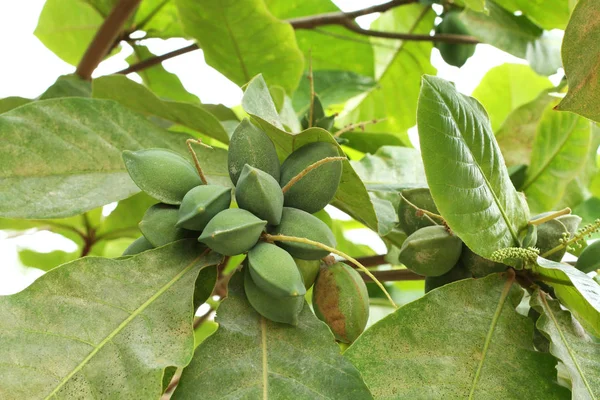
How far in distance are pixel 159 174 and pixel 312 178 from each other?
0.18 metres

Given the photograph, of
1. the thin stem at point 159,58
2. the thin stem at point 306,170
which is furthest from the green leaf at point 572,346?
the thin stem at point 159,58

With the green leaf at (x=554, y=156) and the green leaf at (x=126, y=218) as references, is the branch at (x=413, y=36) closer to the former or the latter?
the green leaf at (x=554, y=156)

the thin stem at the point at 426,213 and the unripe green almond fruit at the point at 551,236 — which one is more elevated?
the thin stem at the point at 426,213

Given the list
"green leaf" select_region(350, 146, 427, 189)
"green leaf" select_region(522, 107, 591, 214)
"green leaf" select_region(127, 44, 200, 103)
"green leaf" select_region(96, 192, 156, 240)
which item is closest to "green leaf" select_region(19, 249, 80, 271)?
"green leaf" select_region(96, 192, 156, 240)

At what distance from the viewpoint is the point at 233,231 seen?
2.37 ft

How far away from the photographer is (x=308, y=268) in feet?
2.80

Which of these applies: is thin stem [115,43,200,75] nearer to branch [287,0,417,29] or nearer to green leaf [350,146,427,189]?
branch [287,0,417,29]

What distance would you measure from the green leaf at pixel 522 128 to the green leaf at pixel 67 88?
0.86 metres

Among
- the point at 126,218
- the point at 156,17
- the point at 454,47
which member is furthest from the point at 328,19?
the point at 126,218

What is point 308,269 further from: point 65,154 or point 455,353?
point 65,154

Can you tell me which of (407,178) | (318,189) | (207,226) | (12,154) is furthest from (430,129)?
(12,154)

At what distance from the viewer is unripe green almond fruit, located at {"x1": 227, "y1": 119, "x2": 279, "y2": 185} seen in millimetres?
811

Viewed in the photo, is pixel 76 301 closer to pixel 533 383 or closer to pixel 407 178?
pixel 533 383

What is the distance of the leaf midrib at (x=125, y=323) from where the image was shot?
2.27 feet
